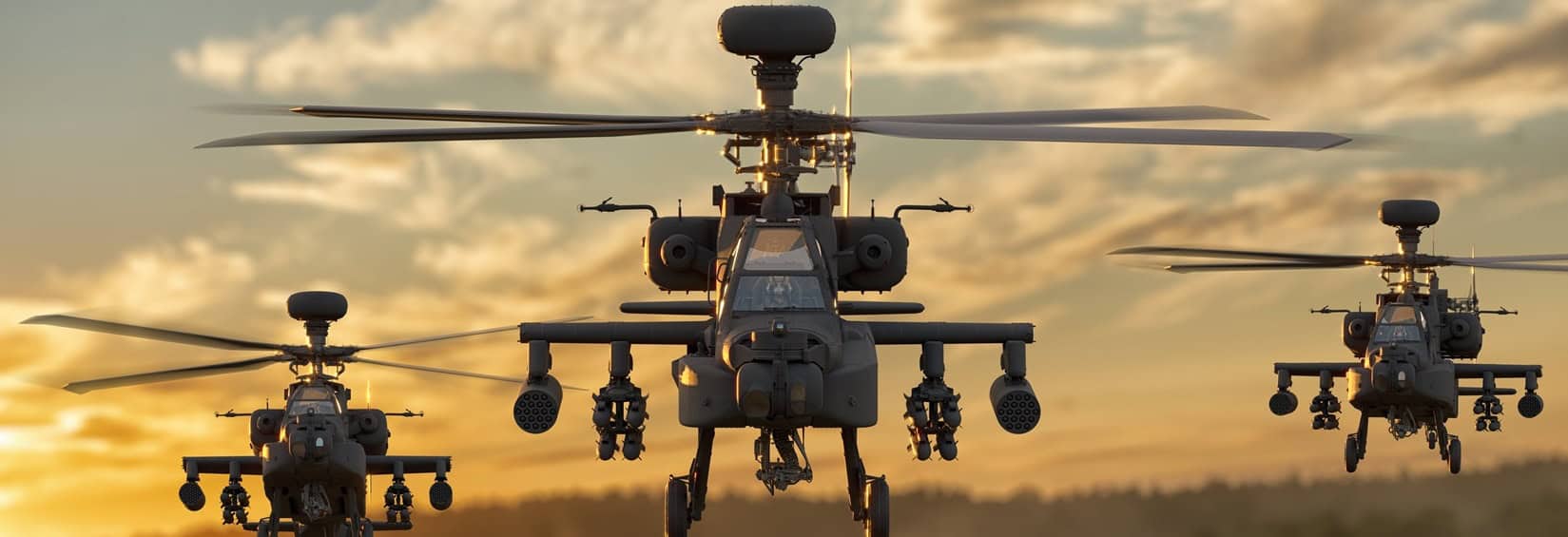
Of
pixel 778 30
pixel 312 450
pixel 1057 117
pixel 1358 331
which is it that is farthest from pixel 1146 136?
pixel 1358 331

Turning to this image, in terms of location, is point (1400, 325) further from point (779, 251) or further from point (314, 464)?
point (779, 251)

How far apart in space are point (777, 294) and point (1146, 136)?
600 centimetres

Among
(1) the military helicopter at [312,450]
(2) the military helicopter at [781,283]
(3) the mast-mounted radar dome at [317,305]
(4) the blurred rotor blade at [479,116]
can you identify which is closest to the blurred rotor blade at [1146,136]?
(2) the military helicopter at [781,283]

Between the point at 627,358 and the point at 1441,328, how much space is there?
103 feet

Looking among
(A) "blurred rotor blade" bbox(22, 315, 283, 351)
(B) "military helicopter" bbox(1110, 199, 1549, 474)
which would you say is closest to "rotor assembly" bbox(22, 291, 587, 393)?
(A) "blurred rotor blade" bbox(22, 315, 283, 351)

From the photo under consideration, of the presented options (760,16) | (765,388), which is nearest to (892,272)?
(760,16)

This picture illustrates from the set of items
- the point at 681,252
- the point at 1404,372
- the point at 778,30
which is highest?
the point at 778,30

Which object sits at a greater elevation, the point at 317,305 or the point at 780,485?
the point at 317,305

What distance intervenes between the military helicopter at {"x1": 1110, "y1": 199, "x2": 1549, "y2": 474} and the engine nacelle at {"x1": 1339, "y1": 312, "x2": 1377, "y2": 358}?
0.08 feet

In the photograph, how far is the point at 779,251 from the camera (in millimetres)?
36062

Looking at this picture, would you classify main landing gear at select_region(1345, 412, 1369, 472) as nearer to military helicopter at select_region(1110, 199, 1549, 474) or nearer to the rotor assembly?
military helicopter at select_region(1110, 199, 1549, 474)

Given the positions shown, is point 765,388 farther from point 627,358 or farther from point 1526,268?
point 1526,268

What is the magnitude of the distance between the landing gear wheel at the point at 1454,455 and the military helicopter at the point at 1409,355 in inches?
1.0

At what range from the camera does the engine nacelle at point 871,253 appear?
40000 millimetres
